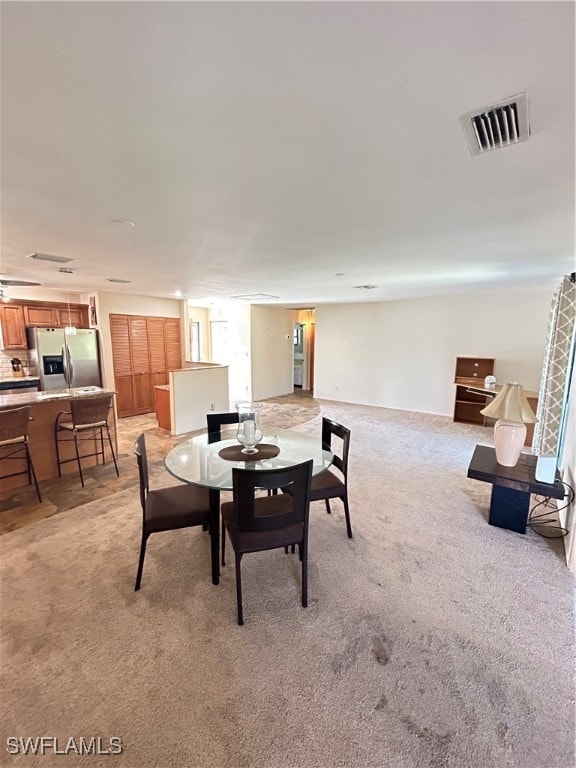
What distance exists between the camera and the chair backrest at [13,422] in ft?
9.80

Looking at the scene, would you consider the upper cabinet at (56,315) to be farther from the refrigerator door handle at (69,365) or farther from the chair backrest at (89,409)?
the chair backrest at (89,409)

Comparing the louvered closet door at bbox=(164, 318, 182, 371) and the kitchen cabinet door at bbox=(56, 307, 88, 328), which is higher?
the kitchen cabinet door at bbox=(56, 307, 88, 328)

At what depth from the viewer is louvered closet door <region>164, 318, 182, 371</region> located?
23.2 ft

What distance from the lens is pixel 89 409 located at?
3.60m

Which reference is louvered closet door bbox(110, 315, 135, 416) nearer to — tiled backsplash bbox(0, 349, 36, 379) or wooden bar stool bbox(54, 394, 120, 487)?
tiled backsplash bbox(0, 349, 36, 379)

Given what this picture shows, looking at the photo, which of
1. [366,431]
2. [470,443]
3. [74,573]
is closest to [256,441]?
[74,573]

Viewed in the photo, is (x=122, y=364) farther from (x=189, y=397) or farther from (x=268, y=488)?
(x=268, y=488)

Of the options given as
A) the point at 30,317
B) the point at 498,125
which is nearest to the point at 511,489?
the point at 498,125

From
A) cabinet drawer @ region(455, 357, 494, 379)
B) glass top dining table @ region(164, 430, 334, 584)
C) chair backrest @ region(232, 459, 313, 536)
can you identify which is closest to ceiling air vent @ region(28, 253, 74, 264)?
glass top dining table @ region(164, 430, 334, 584)

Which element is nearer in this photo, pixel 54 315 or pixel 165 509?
pixel 165 509

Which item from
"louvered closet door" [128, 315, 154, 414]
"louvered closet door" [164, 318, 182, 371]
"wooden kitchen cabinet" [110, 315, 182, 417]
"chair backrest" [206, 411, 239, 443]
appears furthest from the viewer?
"louvered closet door" [164, 318, 182, 371]

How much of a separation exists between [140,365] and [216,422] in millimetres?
4309

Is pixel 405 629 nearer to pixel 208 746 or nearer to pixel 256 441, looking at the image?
pixel 208 746
